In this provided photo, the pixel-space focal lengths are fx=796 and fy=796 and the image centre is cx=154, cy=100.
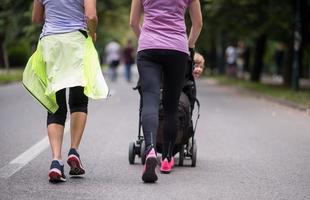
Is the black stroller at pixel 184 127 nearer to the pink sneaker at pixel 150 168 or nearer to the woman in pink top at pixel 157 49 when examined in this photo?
the woman in pink top at pixel 157 49

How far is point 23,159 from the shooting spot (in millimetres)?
7875

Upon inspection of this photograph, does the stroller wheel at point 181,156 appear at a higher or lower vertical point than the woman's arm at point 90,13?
lower

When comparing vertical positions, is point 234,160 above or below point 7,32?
above

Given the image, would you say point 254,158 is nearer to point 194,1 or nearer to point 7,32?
point 194,1

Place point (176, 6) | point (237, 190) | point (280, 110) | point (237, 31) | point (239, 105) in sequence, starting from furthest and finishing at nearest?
point (237, 31) < point (239, 105) < point (280, 110) < point (176, 6) < point (237, 190)

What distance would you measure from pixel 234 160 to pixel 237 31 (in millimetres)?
21061

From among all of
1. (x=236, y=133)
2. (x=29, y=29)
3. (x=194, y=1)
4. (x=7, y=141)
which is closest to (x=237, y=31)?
(x=29, y=29)

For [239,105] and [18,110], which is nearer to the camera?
[18,110]

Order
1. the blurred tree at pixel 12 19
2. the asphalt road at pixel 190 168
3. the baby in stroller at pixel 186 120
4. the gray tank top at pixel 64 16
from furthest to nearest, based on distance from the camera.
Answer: the blurred tree at pixel 12 19, the baby in stroller at pixel 186 120, the gray tank top at pixel 64 16, the asphalt road at pixel 190 168

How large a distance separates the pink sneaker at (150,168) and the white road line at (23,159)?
3.93ft

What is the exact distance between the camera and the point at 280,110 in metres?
16.7

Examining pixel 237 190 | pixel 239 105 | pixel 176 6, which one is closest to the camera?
pixel 237 190

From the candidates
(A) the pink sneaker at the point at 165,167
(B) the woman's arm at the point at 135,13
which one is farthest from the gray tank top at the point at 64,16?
(A) the pink sneaker at the point at 165,167

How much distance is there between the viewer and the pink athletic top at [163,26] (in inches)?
257
